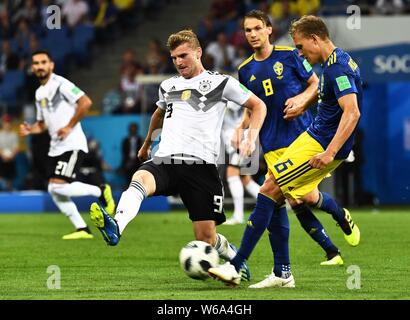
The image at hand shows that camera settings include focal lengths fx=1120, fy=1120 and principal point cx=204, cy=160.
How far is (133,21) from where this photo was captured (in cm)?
2825

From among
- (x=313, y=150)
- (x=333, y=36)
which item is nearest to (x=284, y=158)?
(x=313, y=150)

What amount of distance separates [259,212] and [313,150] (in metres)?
0.71

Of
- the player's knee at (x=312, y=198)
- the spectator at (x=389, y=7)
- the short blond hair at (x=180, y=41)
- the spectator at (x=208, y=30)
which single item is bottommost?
the player's knee at (x=312, y=198)

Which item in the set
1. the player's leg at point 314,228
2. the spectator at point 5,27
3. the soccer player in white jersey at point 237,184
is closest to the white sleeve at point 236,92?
the player's leg at point 314,228

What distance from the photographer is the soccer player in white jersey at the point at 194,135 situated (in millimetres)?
9367

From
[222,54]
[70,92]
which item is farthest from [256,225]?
[222,54]

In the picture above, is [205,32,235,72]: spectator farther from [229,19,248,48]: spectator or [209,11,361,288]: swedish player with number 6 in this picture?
[209,11,361,288]: swedish player with number 6

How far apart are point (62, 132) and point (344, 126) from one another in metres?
6.66

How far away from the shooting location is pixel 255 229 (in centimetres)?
912

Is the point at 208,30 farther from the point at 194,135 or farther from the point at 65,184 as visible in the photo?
the point at 194,135

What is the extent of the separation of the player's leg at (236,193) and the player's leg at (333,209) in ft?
21.4

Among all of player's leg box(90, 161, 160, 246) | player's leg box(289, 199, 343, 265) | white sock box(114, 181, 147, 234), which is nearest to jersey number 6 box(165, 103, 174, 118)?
player's leg box(90, 161, 160, 246)

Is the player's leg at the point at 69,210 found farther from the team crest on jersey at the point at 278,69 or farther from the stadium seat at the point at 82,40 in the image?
the stadium seat at the point at 82,40
